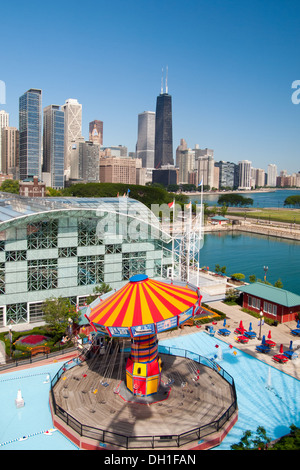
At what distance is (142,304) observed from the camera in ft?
65.0

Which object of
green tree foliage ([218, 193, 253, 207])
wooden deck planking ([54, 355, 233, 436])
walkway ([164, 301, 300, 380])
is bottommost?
walkway ([164, 301, 300, 380])

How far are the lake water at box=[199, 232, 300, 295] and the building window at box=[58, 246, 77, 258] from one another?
32.2m

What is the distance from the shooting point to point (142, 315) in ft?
62.4

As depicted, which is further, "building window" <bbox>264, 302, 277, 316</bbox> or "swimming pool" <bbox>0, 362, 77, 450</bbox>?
"building window" <bbox>264, 302, 277, 316</bbox>

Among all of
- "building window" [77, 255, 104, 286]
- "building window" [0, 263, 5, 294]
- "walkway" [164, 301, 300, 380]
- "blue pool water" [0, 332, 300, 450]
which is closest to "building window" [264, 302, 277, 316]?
"walkway" [164, 301, 300, 380]

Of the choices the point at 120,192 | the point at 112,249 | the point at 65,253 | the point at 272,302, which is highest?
the point at 120,192

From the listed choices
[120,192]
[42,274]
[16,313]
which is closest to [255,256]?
[42,274]

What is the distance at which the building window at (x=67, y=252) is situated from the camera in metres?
33.3

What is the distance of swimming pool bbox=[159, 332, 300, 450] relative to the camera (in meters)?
18.8

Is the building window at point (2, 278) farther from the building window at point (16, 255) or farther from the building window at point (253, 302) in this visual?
the building window at point (253, 302)

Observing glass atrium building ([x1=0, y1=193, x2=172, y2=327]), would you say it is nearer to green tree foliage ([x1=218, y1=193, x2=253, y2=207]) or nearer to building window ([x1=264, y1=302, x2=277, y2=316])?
building window ([x1=264, y1=302, x2=277, y2=316])

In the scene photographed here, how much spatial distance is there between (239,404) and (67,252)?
1900 cm

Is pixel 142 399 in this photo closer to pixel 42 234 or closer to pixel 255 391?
pixel 255 391

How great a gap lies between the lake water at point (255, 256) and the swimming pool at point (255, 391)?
28.5 meters
